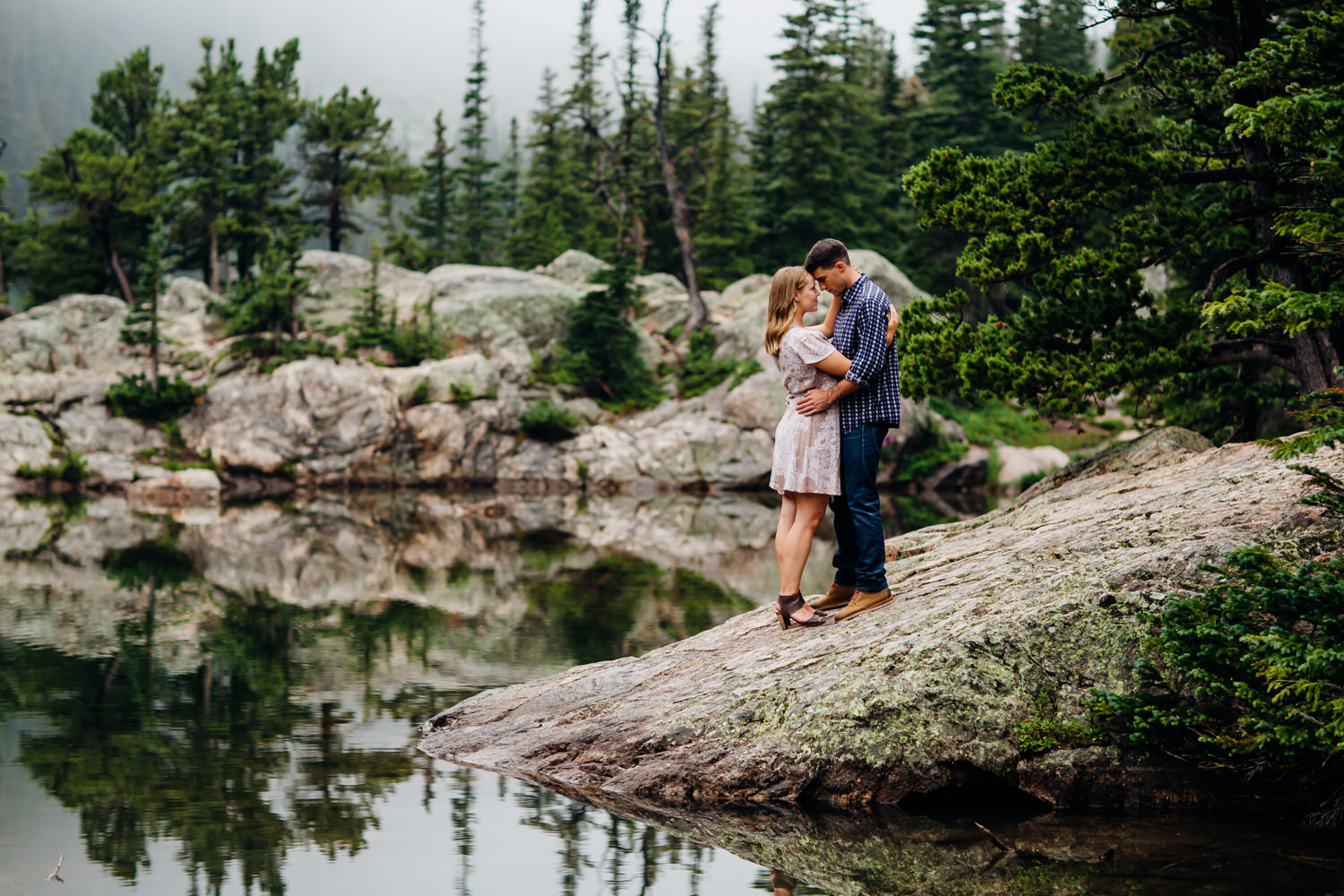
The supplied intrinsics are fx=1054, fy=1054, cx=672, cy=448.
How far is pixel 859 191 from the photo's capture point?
45625 mm

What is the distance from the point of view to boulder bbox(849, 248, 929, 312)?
3672 cm

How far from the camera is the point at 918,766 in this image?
18.2ft

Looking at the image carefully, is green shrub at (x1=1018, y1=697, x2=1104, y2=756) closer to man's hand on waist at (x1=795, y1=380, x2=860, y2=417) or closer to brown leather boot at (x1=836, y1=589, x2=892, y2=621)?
brown leather boot at (x1=836, y1=589, x2=892, y2=621)

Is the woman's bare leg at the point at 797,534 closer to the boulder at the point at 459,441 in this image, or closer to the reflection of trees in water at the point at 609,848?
the reflection of trees in water at the point at 609,848

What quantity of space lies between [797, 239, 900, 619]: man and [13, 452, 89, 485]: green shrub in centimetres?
3074

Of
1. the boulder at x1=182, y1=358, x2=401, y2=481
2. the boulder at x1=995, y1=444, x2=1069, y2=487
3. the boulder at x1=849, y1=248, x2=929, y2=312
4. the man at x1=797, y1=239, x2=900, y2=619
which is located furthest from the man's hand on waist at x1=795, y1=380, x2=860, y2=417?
the boulder at x1=849, y1=248, x2=929, y2=312

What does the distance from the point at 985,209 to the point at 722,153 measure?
39.6 m

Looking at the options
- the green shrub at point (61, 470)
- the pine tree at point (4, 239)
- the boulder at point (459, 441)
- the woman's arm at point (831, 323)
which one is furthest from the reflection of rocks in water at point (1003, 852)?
the pine tree at point (4, 239)

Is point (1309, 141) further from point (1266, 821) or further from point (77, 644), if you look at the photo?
point (77, 644)

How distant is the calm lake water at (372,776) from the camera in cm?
466

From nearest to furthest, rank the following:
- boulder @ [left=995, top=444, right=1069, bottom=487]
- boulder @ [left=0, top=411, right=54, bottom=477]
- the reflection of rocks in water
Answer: the reflection of rocks in water → boulder @ [left=0, top=411, right=54, bottom=477] → boulder @ [left=995, top=444, right=1069, bottom=487]

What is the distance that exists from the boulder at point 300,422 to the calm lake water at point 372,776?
16294 millimetres

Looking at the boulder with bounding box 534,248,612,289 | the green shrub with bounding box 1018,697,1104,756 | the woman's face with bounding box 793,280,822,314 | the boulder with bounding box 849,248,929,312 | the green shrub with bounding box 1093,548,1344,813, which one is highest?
the boulder with bounding box 534,248,612,289

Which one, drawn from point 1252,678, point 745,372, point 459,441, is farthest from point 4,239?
point 1252,678
